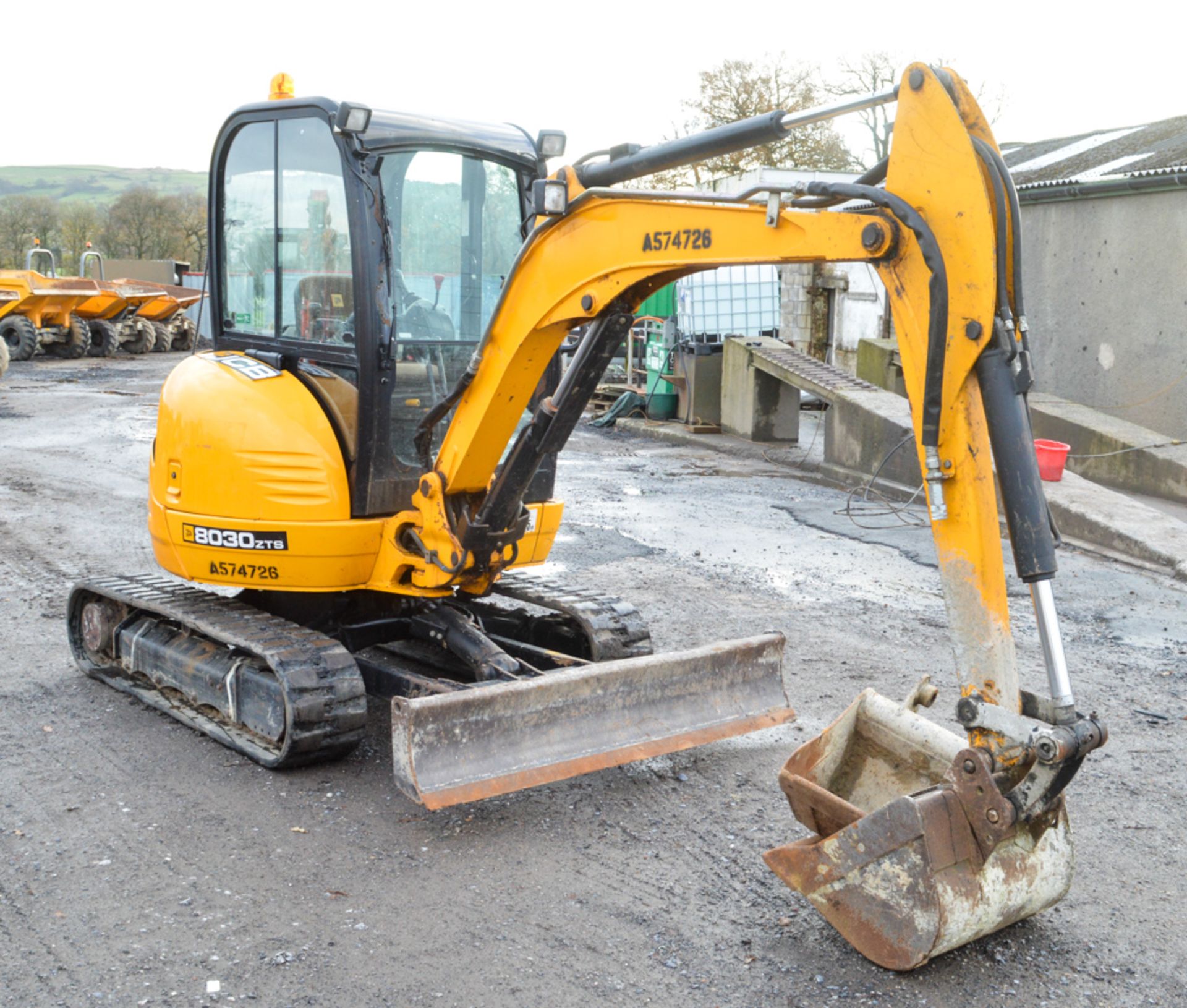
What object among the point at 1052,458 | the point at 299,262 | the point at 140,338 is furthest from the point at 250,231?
the point at 140,338

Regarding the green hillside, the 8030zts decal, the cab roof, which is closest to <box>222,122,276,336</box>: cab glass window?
the cab roof

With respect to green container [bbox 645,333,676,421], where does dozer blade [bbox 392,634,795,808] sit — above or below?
below

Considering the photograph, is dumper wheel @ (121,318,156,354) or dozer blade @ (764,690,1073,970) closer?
dozer blade @ (764,690,1073,970)

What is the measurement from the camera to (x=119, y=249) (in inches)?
1815

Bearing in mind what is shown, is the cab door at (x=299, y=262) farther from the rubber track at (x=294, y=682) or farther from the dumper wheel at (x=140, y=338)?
the dumper wheel at (x=140, y=338)

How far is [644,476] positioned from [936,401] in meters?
9.79

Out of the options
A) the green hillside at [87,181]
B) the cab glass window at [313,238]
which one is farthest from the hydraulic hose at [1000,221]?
the green hillside at [87,181]

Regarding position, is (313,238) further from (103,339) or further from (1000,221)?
(103,339)

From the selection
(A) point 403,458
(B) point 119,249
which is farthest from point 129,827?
(B) point 119,249

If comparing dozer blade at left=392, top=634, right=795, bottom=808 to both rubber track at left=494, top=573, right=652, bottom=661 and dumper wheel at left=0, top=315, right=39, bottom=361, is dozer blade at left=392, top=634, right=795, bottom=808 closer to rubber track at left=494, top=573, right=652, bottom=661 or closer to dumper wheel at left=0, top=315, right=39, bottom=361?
rubber track at left=494, top=573, right=652, bottom=661

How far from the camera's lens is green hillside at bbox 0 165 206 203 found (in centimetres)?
11491

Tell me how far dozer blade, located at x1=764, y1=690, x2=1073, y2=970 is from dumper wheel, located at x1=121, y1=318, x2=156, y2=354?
1061 inches

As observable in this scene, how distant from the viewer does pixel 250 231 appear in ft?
18.0

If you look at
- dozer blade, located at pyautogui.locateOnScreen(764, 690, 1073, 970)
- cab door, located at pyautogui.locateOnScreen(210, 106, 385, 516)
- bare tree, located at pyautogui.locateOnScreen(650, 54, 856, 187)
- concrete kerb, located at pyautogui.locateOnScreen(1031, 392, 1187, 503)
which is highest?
bare tree, located at pyautogui.locateOnScreen(650, 54, 856, 187)
